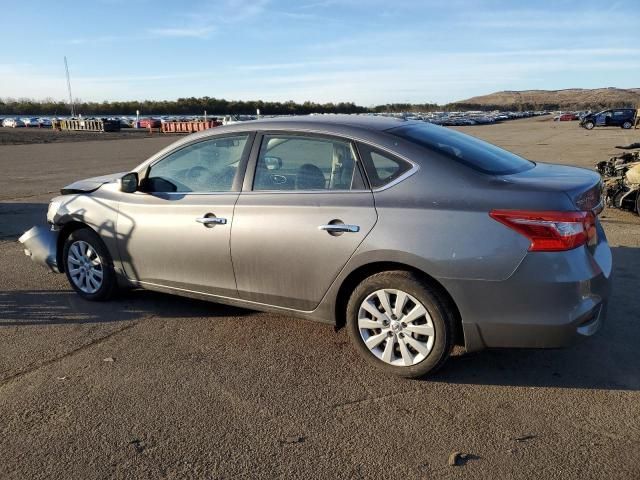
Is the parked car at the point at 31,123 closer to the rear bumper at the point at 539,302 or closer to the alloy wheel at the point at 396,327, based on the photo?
the alloy wheel at the point at 396,327

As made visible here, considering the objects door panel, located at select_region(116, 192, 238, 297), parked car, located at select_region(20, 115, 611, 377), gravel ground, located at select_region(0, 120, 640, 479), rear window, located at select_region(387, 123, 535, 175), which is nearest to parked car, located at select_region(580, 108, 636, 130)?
gravel ground, located at select_region(0, 120, 640, 479)

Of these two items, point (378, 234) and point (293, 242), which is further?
point (293, 242)

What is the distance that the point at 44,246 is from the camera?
18.4 feet

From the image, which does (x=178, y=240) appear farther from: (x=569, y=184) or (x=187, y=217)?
(x=569, y=184)

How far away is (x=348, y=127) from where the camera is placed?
155 inches

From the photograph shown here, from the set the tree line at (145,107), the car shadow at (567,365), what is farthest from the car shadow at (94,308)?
the tree line at (145,107)

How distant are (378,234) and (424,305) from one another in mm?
545

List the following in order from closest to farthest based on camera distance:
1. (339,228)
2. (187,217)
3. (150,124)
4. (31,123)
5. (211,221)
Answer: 1. (339,228)
2. (211,221)
3. (187,217)
4. (150,124)
5. (31,123)

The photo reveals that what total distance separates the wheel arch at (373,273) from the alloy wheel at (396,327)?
0.50ft

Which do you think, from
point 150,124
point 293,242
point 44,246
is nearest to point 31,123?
point 150,124

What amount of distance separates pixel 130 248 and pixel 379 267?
2.39 meters

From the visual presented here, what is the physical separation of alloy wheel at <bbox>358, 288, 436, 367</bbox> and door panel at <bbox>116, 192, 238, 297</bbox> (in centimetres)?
119

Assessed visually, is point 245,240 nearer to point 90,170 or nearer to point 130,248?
point 130,248

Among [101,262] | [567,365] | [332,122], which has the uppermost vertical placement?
[332,122]
